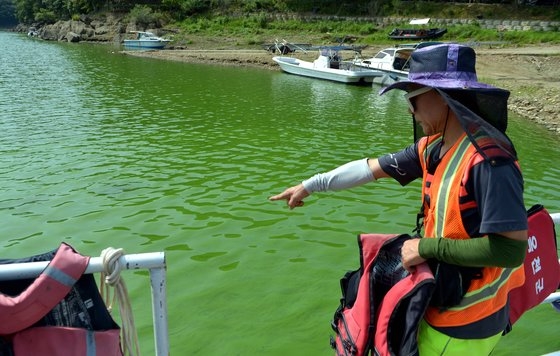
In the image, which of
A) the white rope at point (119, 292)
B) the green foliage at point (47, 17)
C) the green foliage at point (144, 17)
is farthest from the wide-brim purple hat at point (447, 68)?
the green foliage at point (47, 17)

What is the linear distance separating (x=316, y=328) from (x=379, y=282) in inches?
105

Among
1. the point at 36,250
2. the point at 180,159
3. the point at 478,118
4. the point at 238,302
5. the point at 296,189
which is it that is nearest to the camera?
the point at 478,118

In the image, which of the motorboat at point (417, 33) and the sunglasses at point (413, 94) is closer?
the sunglasses at point (413, 94)

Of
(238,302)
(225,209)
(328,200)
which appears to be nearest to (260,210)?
(225,209)

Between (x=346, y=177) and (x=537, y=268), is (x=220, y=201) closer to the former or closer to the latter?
(x=346, y=177)

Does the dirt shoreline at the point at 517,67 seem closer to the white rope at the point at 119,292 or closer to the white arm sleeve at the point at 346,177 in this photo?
the white arm sleeve at the point at 346,177

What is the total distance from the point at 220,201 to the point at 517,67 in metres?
25.8

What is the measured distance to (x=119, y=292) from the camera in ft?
6.82

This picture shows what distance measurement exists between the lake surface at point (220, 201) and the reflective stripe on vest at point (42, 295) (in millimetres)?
2636

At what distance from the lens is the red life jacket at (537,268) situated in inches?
94.1

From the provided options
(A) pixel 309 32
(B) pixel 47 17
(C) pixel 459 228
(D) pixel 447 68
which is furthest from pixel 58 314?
(B) pixel 47 17

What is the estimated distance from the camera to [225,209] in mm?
7926

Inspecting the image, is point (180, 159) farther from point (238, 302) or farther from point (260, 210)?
point (238, 302)

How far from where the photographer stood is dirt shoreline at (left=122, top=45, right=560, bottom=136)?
17719 millimetres
